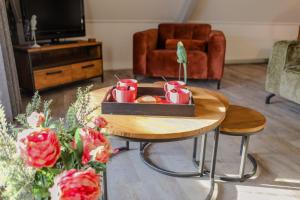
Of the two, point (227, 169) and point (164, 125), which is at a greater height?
point (164, 125)

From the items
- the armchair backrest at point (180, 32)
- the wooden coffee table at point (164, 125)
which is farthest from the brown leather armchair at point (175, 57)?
the wooden coffee table at point (164, 125)

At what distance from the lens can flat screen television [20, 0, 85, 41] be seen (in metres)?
2.94

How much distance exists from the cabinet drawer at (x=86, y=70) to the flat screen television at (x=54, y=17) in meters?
0.40

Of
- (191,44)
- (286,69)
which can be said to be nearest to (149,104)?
(286,69)

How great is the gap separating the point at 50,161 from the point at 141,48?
303cm

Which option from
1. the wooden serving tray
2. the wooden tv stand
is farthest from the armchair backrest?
the wooden serving tray

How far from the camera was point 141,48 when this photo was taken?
3.43m

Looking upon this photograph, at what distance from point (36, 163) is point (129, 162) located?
4.55 ft

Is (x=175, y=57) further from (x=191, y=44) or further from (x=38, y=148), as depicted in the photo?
(x=38, y=148)

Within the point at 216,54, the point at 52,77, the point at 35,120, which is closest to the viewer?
the point at 35,120

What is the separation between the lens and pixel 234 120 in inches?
64.5

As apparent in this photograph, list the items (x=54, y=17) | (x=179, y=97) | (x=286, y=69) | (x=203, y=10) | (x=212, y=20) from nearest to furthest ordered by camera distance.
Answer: (x=179, y=97)
(x=286, y=69)
(x=54, y=17)
(x=203, y=10)
(x=212, y=20)

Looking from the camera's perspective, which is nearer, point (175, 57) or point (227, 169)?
point (227, 169)

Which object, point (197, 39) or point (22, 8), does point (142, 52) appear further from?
point (22, 8)
